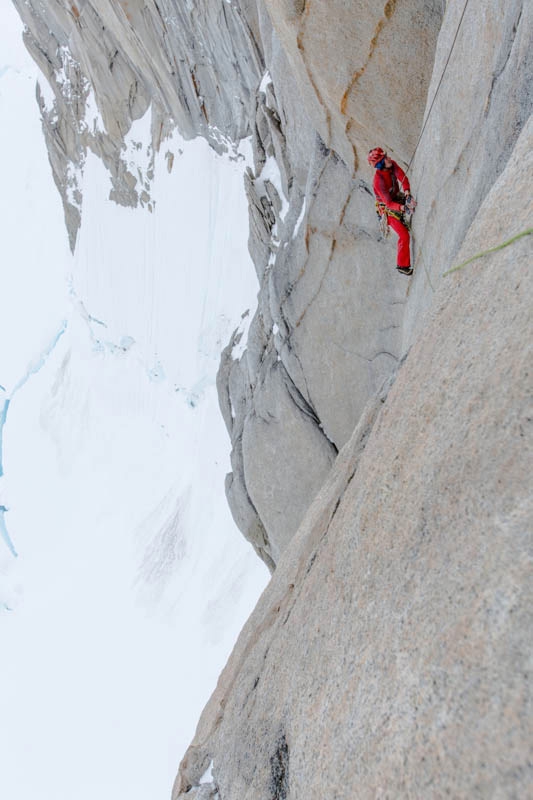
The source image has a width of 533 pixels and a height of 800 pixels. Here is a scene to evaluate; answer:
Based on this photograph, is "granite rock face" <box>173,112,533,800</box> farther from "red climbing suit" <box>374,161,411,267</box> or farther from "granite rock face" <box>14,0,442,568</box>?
"granite rock face" <box>14,0,442,568</box>

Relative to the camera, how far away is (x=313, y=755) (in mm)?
3104

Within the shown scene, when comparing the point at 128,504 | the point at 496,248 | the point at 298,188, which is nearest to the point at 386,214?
the point at 298,188

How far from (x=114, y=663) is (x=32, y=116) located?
3671 cm

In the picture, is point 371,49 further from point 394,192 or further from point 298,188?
point 298,188

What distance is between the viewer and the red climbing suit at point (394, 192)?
20.8 feet

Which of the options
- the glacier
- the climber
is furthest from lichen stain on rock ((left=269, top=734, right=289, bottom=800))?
the glacier

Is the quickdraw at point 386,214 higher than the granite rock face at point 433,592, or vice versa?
the quickdraw at point 386,214

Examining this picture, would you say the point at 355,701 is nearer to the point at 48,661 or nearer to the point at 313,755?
the point at 313,755

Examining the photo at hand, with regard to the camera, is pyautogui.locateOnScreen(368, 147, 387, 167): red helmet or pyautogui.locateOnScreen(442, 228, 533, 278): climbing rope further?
pyautogui.locateOnScreen(368, 147, 387, 167): red helmet

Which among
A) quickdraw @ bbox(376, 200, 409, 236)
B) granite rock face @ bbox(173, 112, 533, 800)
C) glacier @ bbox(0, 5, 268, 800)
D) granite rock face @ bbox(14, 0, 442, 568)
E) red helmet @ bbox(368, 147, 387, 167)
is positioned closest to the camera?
granite rock face @ bbox(173, 112, 533, 800)

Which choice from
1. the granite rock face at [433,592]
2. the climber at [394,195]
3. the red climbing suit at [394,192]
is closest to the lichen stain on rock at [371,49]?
the climber at [394,195]

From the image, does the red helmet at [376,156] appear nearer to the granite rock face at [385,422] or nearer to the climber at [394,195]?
the climber at [394,195]

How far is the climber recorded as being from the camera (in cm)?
629

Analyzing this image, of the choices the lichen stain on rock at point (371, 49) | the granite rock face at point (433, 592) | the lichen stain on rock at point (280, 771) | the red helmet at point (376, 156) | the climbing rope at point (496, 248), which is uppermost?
the lichen stain on rock at point (371, 49)
